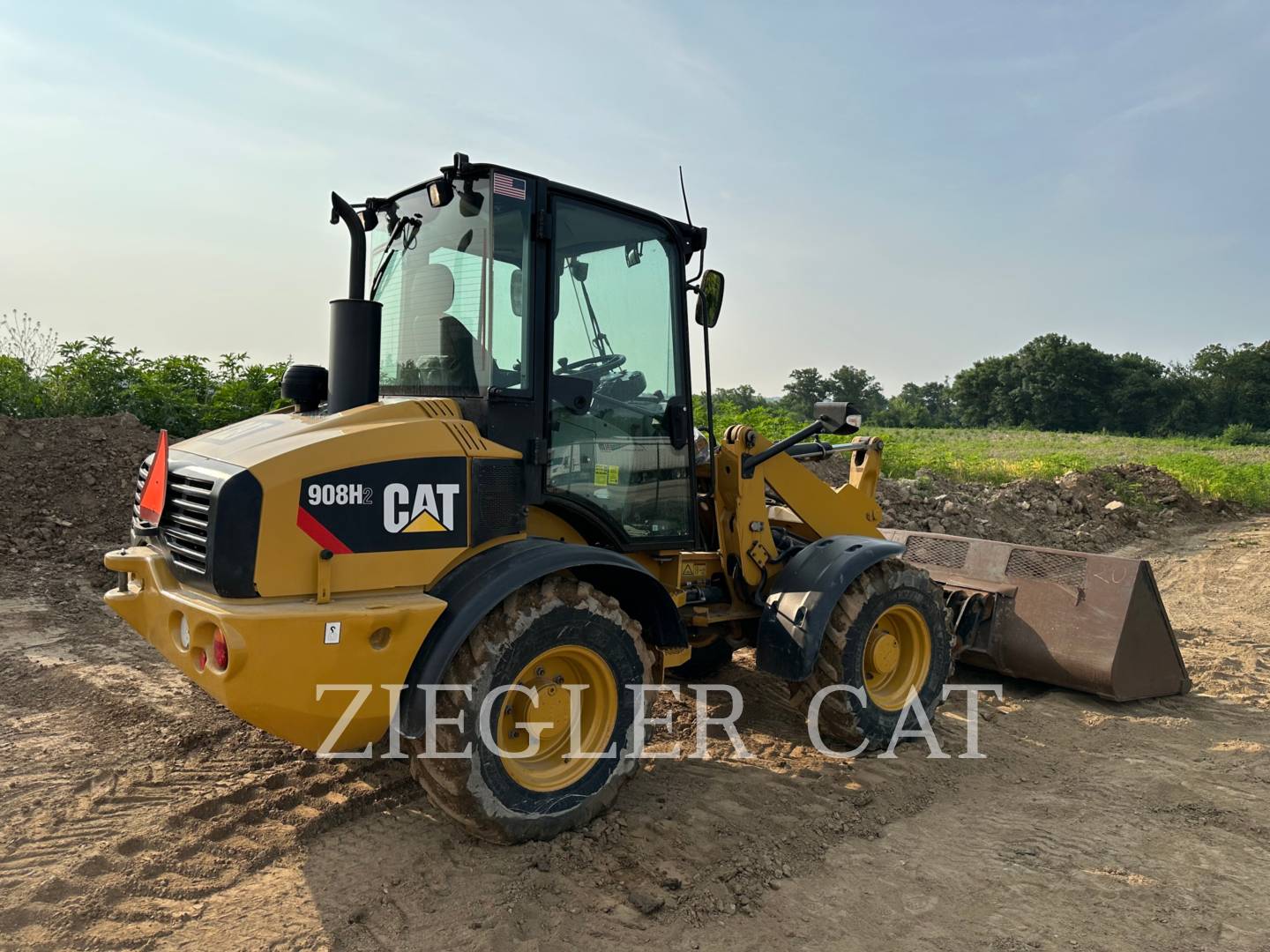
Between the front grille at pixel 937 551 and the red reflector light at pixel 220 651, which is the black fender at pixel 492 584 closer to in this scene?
the red reflector light at pixel 220 651

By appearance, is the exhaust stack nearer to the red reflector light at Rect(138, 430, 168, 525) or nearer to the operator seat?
the operator seat

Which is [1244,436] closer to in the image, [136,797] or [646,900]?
[646,900]

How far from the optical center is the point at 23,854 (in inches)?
124

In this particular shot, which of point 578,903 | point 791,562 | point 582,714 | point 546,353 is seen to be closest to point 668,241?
point 546,353

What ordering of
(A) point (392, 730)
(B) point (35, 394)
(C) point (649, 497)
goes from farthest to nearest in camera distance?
(B) point (35, 394) < (C) point (649, 497) < (A) point (392, 730)

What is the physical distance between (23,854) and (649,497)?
8.93 feet

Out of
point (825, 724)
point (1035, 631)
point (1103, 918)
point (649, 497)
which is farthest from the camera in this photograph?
point (1035, 631)

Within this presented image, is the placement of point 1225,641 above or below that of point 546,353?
below

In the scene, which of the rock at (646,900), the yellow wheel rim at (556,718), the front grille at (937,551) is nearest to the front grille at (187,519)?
the yellow wheel rim at (556,718)

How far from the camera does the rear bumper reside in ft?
9.02

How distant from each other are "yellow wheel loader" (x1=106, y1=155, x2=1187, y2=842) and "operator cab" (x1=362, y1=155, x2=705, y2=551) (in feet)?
0.04

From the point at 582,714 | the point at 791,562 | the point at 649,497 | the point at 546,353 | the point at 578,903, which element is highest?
the point at 546,353

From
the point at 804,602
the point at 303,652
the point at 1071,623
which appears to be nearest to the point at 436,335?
the point at 303,652

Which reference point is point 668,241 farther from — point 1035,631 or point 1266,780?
point 1266,780
